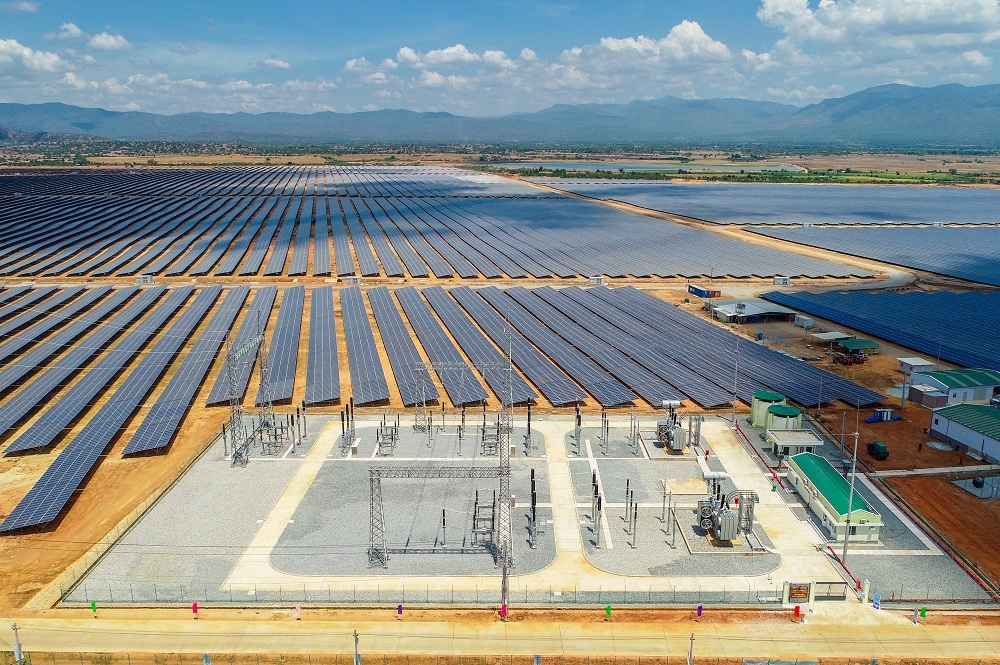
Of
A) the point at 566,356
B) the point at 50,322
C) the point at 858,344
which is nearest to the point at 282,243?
the point at 50,322

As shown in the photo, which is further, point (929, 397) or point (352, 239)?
point (352, 239)

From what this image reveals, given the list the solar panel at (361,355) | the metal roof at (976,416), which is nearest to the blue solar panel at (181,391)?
the solar panel at (361,355)

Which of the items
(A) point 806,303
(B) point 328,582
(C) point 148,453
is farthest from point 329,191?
(B) point 328,582

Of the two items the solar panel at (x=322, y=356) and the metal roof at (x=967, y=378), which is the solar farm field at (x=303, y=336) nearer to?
the solar panel at (x=322, y=356)

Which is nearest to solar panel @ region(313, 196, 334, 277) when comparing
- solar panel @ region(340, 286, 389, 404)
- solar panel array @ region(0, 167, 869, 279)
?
solar panel array @ region(0, 167, 869, 279)

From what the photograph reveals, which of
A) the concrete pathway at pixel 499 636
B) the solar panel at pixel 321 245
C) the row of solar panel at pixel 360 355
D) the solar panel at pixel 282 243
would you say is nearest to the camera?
the concrete pathway at pixel 499 636

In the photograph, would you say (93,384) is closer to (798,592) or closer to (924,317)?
(798,592)
